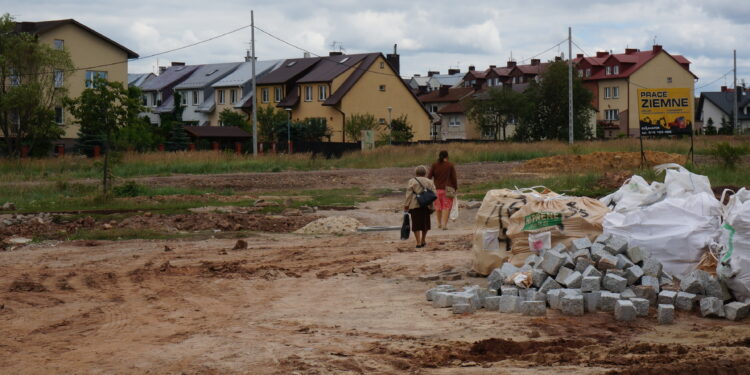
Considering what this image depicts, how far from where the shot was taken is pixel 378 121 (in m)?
72.8

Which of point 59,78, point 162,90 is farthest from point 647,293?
point 162,90

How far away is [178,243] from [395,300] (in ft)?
26.9

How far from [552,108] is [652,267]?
64.1m

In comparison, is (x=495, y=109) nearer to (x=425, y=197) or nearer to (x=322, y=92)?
(x=322, y=92)

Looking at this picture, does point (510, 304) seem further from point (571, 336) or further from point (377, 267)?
point (377, 267)

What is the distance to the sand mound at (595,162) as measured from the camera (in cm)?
3962

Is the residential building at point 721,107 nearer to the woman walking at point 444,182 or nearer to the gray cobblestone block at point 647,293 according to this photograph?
the woman walking at point 444,182

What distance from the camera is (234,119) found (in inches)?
2894

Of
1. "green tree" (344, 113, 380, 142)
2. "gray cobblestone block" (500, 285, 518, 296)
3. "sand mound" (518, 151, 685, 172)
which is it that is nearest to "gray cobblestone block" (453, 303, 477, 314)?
"gray cobblestone block" (500, 285, 518, 296)

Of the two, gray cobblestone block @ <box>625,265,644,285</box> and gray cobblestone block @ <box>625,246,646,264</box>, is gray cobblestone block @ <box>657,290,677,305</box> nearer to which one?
gray cobblestone block @ <box>625,265,644,285</box>

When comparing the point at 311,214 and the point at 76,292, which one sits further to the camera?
the point at 311,214

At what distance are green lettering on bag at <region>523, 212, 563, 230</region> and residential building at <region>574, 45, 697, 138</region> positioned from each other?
76.2 m

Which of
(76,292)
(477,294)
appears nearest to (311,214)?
(76,292)

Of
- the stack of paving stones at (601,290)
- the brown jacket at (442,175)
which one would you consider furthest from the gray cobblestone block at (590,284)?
the brown jacket at (442,175)
